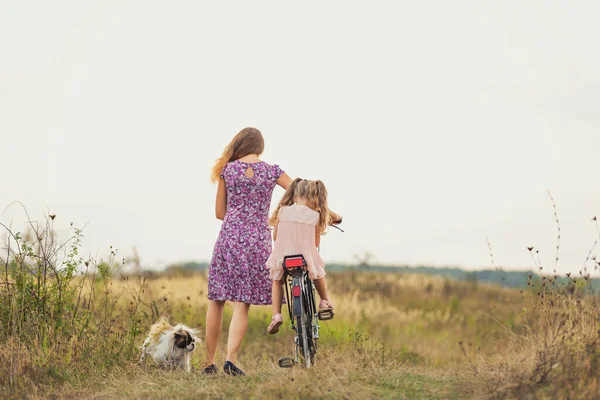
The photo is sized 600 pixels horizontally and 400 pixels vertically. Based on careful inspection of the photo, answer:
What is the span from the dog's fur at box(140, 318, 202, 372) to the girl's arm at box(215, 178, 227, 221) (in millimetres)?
1688

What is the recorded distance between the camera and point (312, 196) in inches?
321

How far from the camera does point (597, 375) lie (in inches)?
281

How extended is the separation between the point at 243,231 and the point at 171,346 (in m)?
1.91

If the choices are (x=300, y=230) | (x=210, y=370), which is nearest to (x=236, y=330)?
(x=210, y=370)

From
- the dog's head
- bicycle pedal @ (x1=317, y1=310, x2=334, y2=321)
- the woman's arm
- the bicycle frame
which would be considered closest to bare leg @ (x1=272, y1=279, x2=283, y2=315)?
the bicycle frame

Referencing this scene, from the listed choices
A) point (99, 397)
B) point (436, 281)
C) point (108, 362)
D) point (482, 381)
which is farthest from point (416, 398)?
point (436, 281)

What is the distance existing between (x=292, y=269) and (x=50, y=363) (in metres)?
3.22

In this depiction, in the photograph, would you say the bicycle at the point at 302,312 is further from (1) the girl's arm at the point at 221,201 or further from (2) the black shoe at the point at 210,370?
(1) the girl's arm at the point at 221,201

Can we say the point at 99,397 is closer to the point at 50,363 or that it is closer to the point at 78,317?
the point at 50,363

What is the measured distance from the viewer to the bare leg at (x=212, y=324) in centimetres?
907

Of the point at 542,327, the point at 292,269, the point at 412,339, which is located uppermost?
the point at 292,269

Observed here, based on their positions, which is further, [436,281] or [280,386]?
[436,281]

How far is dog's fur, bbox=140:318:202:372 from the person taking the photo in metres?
9.48

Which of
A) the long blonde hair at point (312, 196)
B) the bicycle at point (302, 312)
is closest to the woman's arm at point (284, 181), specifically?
the long blonde hair at point (312, 196)
